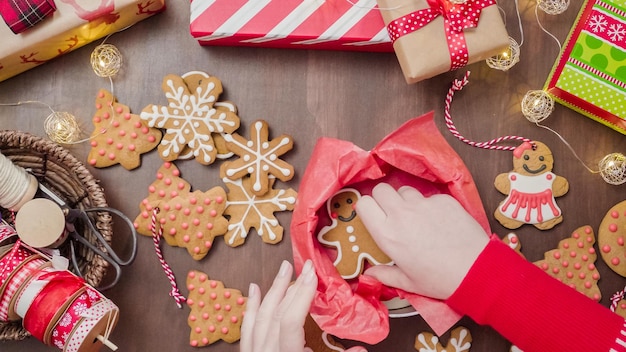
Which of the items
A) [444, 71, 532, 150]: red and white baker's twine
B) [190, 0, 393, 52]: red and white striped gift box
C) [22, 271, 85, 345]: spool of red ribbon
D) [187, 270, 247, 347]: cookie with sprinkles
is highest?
[190, 0, 393, 52]: red and white striped gift box

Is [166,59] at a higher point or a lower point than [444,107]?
higher

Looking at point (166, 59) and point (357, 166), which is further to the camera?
point (166, 59)

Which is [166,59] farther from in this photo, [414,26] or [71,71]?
[414,26]

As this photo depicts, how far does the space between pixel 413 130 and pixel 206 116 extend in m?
0.39

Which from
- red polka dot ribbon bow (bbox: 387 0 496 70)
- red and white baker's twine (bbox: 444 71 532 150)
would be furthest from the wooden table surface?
red polka dot ribbon bow (bbox: 387 0 496 70)

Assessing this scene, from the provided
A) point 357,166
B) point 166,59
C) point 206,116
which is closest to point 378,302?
point 357,166

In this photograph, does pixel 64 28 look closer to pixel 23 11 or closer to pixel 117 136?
pixel 23 11

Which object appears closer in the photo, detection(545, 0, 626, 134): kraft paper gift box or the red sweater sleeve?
the red sweater sleeve

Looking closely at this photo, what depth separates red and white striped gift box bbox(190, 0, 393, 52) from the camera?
108 centimetres

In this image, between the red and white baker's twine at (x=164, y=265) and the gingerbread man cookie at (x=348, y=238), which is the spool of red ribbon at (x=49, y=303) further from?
the gingerbread man cookie at (x=348, y=238)

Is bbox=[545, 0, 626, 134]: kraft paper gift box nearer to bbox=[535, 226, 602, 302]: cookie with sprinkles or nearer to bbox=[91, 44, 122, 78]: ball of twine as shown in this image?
bbox=[535, 226, 602, 302]: cookie with sprinkles

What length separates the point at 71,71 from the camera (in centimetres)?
116

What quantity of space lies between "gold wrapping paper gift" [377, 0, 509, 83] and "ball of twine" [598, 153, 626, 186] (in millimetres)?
317

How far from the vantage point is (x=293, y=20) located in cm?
108
